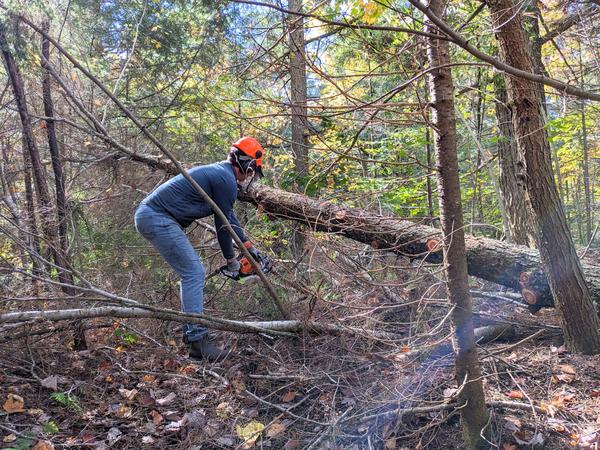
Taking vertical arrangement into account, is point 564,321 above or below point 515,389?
above

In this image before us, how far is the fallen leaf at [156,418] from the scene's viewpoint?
3.13 metres

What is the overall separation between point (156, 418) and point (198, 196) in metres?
1.91

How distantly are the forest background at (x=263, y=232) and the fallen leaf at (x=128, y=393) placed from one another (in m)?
0.10

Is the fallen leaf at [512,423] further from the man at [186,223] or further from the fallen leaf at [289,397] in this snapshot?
the man at [186,223]

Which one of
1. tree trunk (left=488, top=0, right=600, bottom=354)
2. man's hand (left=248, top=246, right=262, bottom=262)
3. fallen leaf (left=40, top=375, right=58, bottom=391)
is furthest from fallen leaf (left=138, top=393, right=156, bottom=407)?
tree trunk (left=488, top=0, right=600, bottom=354)

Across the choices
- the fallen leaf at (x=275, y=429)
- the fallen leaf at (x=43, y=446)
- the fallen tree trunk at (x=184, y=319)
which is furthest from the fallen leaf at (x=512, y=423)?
the fallen leaf at (x=43, y=446)

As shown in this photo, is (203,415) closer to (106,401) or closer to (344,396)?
(106,401)

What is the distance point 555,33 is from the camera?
5086 millimetres

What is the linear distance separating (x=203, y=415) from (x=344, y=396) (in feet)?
3.63

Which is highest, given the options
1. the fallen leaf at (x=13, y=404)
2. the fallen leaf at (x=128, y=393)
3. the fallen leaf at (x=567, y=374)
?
the fallen leaf at (x=13, y=404)

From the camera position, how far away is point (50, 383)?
3305mm

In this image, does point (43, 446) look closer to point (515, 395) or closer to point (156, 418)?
point (156, 418)

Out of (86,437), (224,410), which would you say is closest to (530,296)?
(224,410)

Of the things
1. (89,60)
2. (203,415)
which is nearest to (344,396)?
(203,415)
